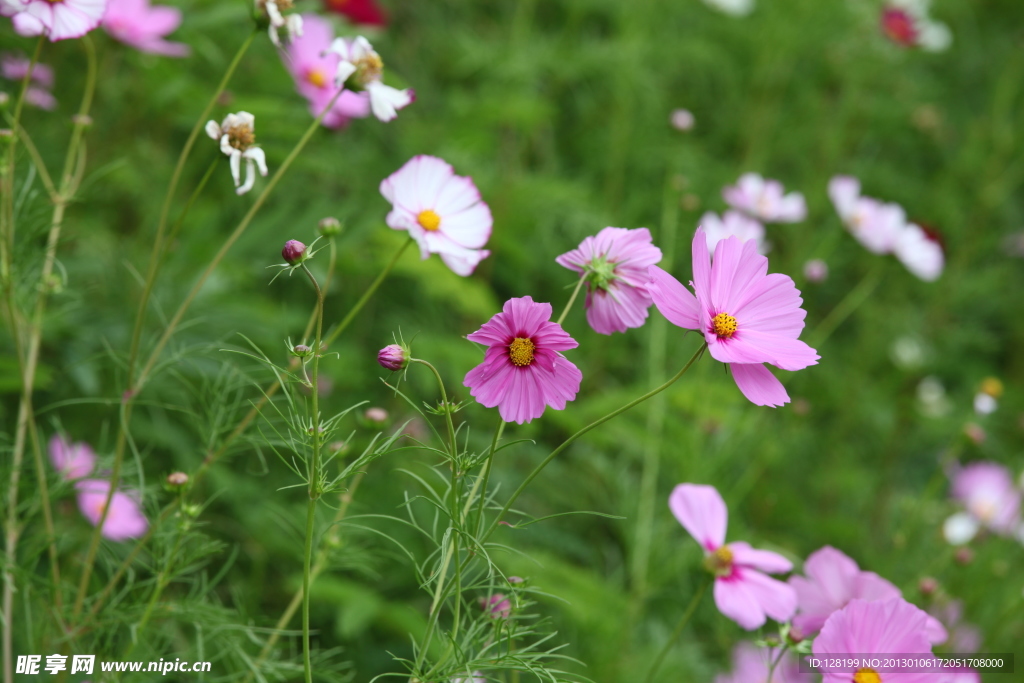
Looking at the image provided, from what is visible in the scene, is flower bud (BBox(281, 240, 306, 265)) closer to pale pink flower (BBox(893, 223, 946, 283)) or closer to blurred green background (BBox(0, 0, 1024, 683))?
blurred green background (BBox(0, 0, 1024, 683))

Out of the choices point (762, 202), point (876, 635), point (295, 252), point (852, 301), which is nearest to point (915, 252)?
point (852, 301)

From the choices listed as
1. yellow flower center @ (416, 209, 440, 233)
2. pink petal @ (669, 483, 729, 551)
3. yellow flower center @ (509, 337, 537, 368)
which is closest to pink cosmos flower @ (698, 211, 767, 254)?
pink petal @ (669, 483, 729, 551)

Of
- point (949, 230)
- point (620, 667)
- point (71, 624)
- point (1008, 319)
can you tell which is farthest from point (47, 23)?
point (1008, 319)

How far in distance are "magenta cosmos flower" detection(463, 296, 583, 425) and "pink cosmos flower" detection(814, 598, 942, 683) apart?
242 millimetres

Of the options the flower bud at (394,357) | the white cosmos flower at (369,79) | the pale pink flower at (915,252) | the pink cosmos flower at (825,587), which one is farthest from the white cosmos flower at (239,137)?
the pale pink flower at (915,252)

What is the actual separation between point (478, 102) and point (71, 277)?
79cm

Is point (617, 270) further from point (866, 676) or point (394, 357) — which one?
point (866, 676)

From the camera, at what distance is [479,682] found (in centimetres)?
58

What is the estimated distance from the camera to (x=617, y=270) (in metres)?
0.52

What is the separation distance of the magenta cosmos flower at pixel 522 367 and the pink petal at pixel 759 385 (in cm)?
10

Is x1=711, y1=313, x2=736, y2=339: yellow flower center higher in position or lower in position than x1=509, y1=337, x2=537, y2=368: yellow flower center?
higher

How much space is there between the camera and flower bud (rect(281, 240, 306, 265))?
450 millimetres

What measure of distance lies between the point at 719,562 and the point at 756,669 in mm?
328

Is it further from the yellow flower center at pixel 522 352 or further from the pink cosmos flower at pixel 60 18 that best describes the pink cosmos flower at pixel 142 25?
the yellow flower center at pixel 522 352
